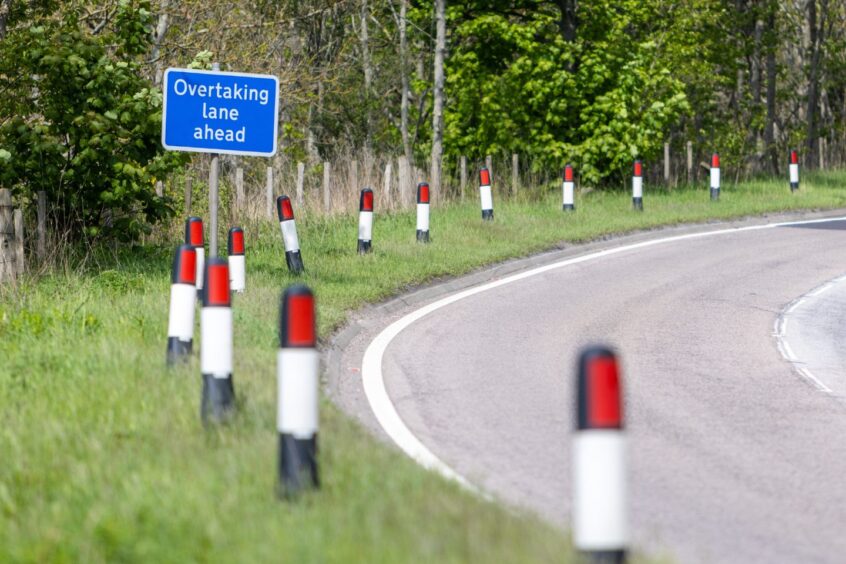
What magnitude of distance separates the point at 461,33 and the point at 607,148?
14.2 ft

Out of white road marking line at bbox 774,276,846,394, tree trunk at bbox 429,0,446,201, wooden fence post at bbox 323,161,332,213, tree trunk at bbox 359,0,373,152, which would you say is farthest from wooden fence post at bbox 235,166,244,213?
tree trunk at bbox 359,0,373,152

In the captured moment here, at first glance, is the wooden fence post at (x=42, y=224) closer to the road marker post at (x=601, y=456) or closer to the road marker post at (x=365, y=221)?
the road marker post at (x=365, y=221)

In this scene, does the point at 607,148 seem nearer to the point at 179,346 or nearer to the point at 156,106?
the point at 156,106

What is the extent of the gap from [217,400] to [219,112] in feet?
17.5

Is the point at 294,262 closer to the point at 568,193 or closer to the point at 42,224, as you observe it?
the point at 42,224

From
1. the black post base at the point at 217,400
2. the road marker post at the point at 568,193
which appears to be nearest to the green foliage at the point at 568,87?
the road marker post at the point at 568,193

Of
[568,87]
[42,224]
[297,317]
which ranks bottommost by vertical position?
[297,317]

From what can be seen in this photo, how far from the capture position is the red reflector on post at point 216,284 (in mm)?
6926

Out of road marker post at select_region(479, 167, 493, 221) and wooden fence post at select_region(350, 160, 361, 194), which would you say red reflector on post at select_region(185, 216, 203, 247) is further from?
wooden fence post at select_region(350, 160, 361, 194)

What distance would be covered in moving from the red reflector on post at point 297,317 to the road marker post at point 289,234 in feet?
31.4

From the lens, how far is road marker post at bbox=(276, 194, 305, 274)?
15234mm

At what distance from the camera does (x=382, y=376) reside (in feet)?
35.2

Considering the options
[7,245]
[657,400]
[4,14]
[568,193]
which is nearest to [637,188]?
[568,193]

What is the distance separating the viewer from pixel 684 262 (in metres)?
18.5
